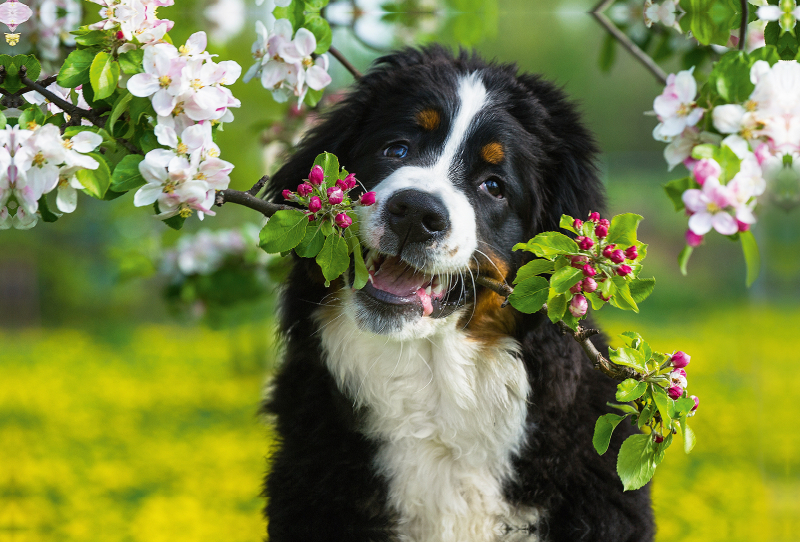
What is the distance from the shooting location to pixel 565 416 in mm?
2266

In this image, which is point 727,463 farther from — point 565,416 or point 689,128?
point 689,128

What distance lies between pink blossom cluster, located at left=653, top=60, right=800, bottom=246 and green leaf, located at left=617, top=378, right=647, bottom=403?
37 centimetres

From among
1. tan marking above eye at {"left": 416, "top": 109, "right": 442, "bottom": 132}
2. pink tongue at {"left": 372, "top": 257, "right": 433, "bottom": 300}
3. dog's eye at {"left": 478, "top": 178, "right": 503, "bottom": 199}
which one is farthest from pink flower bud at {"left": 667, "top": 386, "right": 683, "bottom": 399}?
tan marking above eye at {"left": 416, "top": 109, "right": 442, "bottom": 132}

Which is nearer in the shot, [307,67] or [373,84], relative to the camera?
[307,67]

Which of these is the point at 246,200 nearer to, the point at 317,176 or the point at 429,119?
the point at 317,176

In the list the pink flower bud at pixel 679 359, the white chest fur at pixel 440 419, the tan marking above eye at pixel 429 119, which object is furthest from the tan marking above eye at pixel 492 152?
the pink flower bud at pixel 679 359

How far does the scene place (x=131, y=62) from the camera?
5.39 feet

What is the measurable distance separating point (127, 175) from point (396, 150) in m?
0.93

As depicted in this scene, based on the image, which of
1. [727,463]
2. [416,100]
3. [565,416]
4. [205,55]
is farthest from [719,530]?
[205,55]

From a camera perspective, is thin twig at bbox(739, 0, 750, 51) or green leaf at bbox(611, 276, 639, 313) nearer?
green leaf at bbox(611, 276, 639, 313)

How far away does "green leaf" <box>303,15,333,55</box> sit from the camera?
225 centimetres

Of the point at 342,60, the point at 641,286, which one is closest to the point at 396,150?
the point at 342,60

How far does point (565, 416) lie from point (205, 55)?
4.95ft

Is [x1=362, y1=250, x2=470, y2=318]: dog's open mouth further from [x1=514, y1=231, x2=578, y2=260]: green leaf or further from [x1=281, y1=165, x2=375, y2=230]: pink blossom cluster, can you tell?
[x1=514, y1=231, x2=578, y2=260]: green leaf
